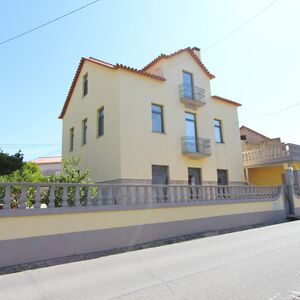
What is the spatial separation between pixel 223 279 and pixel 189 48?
15836 mm

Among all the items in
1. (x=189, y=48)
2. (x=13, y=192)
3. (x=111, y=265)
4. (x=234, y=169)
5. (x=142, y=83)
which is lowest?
(x=111, y=265)

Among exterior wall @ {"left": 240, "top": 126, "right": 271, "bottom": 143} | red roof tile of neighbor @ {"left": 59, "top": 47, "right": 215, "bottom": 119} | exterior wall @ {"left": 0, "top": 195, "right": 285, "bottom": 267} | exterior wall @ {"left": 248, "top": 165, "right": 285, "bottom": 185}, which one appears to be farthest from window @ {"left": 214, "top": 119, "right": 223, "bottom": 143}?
exterior wall @ {"left": 240, "top": 126, "right": 271, "bottom": 143}

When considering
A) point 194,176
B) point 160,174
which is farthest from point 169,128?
point 194,176

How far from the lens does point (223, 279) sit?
5.70m

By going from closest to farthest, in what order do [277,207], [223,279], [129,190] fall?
[223,279] → [129,190] → [277,207]

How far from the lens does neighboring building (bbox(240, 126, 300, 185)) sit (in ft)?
65.6

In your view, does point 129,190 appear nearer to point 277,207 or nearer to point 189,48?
point 277,207

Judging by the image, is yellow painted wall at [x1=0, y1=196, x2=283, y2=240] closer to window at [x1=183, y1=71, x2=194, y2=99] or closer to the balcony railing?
the balcony railing

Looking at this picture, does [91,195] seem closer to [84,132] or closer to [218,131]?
[84,132]

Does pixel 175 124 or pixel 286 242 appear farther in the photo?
pixel 175 124

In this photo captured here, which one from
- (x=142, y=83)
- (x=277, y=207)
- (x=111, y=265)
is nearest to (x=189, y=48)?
(x=142, y=83)

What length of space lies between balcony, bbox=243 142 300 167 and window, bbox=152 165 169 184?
27.9 ft

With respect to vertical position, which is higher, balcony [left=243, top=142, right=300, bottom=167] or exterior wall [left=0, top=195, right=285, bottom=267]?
balcony [left=243, top=142, right=300, bottom=167]

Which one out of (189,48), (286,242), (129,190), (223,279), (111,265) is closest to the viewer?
(223,279)
